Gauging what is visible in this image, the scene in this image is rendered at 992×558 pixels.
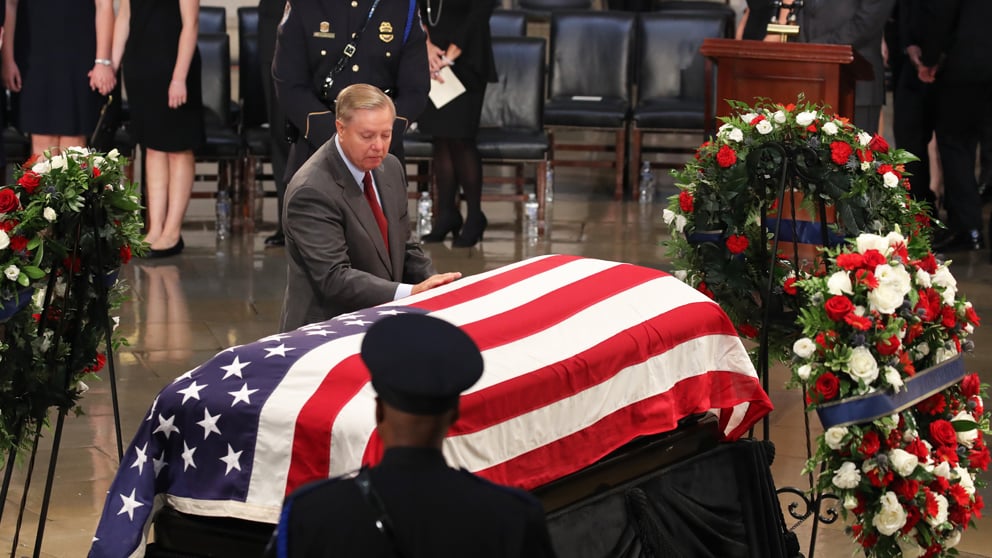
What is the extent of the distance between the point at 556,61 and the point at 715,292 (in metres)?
5.60

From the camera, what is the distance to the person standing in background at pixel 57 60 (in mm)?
7887

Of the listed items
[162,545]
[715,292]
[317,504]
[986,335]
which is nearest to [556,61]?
[986,335]

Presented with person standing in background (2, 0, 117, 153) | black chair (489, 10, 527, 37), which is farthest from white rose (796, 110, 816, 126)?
black chair (489, 10, 527, 37)

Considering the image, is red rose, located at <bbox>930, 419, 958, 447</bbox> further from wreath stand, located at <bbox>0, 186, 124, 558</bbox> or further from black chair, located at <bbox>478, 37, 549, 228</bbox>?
black chair, located at <bbox>478, 37, 549, 228</bbox>

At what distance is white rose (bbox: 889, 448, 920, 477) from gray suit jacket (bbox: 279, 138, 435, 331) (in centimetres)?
145

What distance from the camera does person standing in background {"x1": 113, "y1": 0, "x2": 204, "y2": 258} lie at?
306 inches

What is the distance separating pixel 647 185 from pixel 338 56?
13.4ft

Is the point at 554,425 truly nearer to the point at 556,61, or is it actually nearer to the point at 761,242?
the point at 761,242

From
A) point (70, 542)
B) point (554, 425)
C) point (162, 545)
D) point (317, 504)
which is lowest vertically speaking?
point (70, 542)

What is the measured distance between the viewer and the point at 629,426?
12.2 ft

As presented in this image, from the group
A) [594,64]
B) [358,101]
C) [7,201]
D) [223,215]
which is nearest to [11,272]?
[7,201]

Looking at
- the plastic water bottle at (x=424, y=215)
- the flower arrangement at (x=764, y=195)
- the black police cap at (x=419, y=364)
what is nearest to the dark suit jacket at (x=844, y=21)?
the plastic water bottle at (x=424, y=215)

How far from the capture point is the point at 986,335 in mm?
6672

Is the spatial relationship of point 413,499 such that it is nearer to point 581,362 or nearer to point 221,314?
point 581,362
